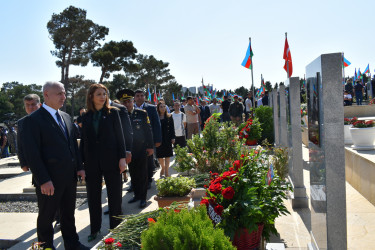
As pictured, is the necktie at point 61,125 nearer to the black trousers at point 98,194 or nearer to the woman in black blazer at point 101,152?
the woman in black blazer at point 101,152

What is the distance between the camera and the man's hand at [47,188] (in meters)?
3.73

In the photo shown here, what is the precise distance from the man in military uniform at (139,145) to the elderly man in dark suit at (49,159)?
6.43ft

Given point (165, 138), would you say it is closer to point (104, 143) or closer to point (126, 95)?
point (126, 95)

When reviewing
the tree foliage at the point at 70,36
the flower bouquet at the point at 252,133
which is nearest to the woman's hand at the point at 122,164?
the flower bouquet at the point at 252,133

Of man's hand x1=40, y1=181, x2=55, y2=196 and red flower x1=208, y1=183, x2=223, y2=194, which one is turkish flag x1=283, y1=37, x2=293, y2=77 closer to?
red flower x1=208, y1=183, x2=223, y2=194

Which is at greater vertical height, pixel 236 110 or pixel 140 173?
pixel 236 110

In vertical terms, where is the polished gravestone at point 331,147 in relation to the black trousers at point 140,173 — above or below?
above

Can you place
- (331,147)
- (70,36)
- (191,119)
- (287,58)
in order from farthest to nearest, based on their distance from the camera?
(70,36)
(287,58)
(191,119)
(331,147)

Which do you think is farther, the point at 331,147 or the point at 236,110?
the point at 236,110

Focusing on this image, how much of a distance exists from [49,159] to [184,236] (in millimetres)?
2400

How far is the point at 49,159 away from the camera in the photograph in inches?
153

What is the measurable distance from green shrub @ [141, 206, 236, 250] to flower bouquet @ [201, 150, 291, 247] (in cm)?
76

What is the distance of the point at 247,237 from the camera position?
3.04m

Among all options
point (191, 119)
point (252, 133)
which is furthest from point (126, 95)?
point (191, 119)
